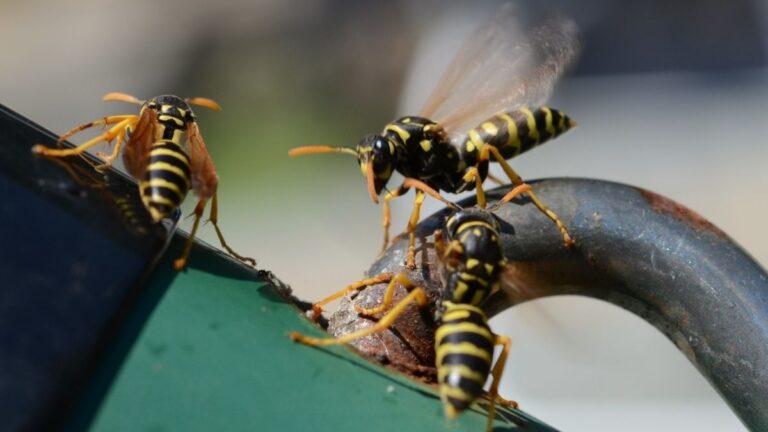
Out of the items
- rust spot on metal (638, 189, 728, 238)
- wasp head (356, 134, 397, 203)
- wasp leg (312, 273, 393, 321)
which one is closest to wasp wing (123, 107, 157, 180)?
wasp leg (312, 273, 393, 321)

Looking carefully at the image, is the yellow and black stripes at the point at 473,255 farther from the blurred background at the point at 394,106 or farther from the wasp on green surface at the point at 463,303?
the blurred background at the point at 394,106

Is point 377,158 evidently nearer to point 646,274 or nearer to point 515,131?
point 515,131

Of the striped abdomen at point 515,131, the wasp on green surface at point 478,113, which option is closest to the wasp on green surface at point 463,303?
the wasp on green surface at point 478,113

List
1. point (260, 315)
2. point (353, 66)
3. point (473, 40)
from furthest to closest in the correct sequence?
point (353, 66) → point (473, 40) → point (260, 315)

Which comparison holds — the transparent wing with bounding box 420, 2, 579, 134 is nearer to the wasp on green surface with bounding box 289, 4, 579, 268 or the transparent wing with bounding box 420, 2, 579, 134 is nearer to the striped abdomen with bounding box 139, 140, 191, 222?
the wasp on green surface with bounding box 289, 4, 579, 268

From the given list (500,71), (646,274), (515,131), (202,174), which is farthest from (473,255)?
(515,131)

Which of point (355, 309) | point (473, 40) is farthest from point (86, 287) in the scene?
point (473, 40)

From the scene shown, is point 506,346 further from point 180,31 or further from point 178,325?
point 180,31
